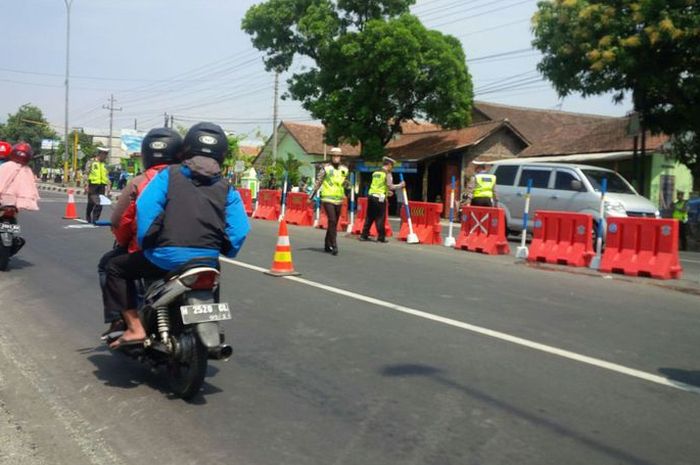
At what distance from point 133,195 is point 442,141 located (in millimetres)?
34483

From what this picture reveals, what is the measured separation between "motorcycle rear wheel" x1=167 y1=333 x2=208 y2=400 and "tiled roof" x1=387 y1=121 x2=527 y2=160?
31847mm

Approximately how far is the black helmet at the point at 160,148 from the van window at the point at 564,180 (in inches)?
503

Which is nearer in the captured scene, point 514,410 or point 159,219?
point 514,410

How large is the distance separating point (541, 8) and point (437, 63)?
11380mm

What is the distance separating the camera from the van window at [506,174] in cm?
1822

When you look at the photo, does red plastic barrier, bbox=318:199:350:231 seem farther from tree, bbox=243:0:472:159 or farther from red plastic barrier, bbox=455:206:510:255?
tree, bbox=243:0:472:159

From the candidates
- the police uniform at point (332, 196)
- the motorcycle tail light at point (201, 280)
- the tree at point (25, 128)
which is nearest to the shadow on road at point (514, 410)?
the motorcycle tail light at point (201, 280)

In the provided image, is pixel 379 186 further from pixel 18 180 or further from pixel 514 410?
pixel 514 410

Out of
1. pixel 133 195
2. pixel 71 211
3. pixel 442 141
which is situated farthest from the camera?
pixel 442 141

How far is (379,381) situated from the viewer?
5.21 m

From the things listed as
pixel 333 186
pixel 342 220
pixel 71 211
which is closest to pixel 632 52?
pixel 342 220

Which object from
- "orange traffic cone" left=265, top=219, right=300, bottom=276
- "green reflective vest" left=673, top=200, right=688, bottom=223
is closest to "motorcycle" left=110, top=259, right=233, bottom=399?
"orange traffic cone" left=265, top=219, right=300, bottom=276

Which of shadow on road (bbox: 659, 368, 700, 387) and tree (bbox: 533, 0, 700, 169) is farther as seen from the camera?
tree (bbox: 533, 0, 700, 169)

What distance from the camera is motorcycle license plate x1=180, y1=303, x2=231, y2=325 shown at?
4484mm
